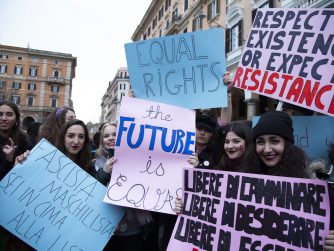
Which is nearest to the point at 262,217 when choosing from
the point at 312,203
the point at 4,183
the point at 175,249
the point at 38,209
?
the point at 312,203

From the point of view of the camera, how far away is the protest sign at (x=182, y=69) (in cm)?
277

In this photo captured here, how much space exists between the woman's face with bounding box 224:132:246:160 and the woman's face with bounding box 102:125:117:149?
108 cm

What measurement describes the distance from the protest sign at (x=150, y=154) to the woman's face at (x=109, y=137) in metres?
0.51

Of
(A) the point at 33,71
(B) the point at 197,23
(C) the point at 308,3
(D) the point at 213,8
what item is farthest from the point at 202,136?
(A) the point at 33,71

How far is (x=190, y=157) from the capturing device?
257 cm

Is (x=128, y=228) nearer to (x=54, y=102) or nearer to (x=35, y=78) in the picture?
(x=54, y=102)

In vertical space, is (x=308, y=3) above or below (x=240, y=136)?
above

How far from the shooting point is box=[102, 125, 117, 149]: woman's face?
10.2 feet

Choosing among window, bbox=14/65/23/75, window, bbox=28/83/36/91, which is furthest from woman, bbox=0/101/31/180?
window, bbox=14/65/23/75

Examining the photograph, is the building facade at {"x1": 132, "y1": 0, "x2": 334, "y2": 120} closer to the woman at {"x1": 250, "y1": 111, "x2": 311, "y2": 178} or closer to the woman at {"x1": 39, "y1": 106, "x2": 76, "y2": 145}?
the woman at {"x1": 39, "y1": 106, "x2": 76, "y2": 145}

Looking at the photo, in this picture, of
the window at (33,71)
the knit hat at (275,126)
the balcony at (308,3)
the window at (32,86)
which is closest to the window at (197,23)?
the balcony at (308,3)

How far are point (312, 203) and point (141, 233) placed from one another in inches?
56.7

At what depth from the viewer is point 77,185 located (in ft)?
8.66

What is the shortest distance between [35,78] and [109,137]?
220 ft
